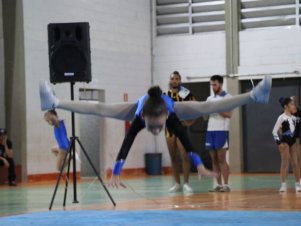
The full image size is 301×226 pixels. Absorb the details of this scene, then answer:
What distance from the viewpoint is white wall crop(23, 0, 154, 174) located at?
1767cm

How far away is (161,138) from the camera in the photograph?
21812mm

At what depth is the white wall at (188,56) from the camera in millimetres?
20766

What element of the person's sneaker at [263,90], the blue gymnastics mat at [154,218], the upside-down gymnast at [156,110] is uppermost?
the person's sneaker at [263,90]

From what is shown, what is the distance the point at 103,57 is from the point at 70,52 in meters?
9.56

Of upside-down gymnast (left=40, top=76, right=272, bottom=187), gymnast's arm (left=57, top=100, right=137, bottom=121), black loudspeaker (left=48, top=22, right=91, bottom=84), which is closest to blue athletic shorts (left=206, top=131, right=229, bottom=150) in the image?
black loudspeaker (left=48, top=22, right=91, bottom=84)

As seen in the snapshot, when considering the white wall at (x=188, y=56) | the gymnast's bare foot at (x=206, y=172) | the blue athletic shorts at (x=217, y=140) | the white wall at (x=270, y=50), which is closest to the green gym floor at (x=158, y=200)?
the blue athletic shorts at (x=217, y=140)

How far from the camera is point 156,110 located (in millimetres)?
7004

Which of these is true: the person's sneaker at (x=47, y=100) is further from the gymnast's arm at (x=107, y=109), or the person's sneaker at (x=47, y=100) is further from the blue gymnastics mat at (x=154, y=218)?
the blue gymnastics mat at (x=154, y=218)

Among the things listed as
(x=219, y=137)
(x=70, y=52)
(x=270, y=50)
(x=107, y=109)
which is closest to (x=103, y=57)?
(x=270, y=50)

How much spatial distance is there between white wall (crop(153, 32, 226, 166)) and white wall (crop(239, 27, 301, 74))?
2.22 ft

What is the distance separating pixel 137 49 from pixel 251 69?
3.42 m

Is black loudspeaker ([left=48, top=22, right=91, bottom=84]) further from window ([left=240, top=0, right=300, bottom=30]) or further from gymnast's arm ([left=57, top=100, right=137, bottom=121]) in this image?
window ([left=240, top=0, right=300, bottom=30])

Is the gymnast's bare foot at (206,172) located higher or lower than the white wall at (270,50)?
lower

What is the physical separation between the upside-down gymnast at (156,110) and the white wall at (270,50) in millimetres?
12136
